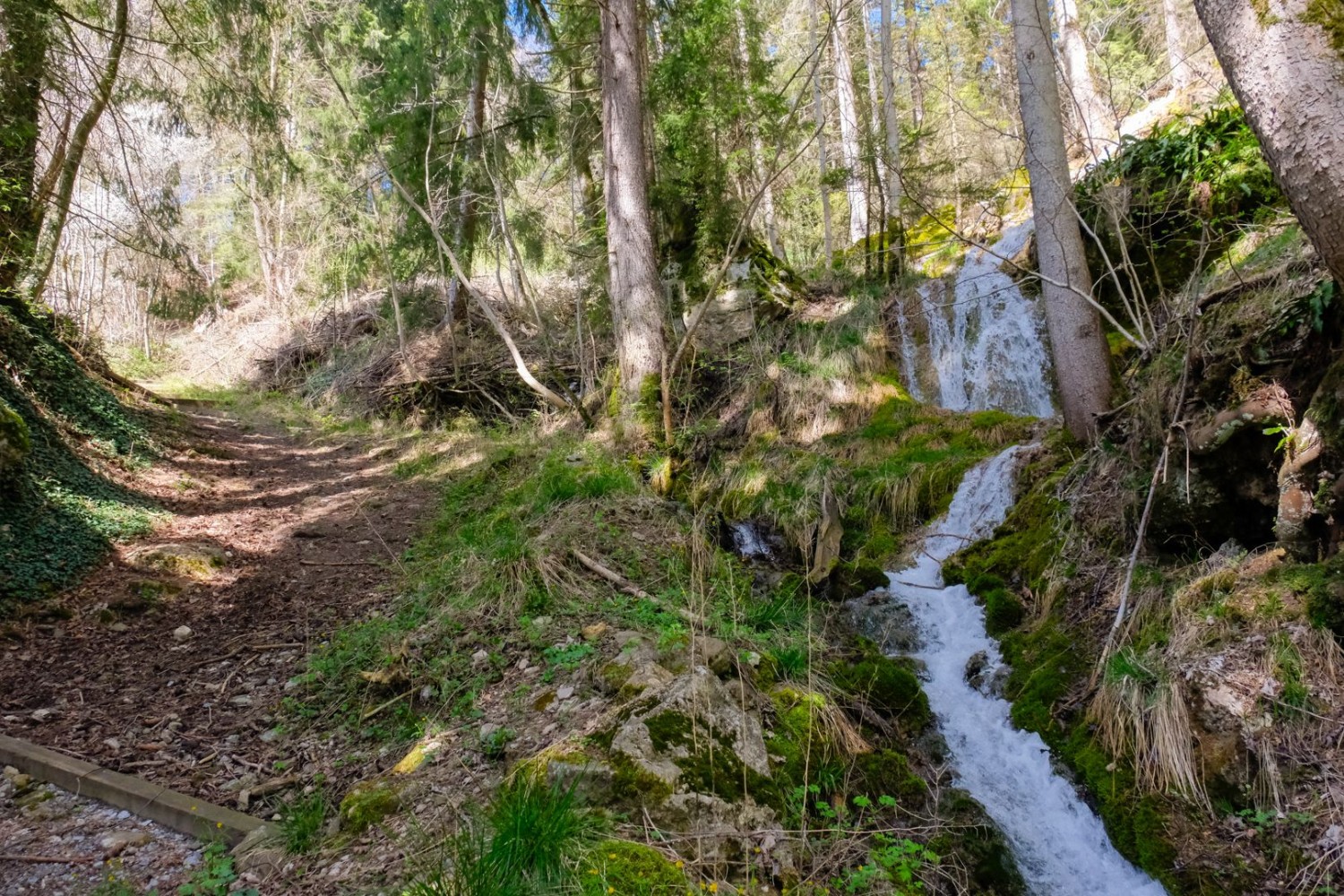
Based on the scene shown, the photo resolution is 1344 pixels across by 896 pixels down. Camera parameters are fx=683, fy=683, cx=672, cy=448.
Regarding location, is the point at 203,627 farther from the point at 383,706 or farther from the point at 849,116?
the point at 849,116

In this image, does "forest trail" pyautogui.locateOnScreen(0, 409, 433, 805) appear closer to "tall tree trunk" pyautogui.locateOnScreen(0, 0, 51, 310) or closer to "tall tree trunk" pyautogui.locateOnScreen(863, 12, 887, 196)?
"tall tree trunk" pyautogui.locateOnScreen(0, 0, 51, 310)

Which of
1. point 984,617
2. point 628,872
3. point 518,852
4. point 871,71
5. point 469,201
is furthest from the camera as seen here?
point 871,71

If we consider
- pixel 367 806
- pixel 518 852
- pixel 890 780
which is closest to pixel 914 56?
pixel 890 780

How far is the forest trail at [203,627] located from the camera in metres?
3.56

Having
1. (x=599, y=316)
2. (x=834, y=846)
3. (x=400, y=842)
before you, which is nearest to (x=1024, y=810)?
(x=834, y=846)

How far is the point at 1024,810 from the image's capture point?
3.50 metres

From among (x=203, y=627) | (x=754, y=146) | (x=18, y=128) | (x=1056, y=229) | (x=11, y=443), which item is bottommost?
(x=203, y=627)

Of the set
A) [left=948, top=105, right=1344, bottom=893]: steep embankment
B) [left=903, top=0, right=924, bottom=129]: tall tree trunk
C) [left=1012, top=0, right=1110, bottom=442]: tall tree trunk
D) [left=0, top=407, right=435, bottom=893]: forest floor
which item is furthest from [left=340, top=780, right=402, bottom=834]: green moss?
[left=903, top=0, right=924, bottom=129]: tall tree trunk

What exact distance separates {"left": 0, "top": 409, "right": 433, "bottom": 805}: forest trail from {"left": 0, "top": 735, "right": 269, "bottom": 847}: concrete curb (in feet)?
0.59

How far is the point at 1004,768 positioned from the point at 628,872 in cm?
256

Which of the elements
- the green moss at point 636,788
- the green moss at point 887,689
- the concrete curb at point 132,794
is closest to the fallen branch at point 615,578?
the green moss at point 887,689

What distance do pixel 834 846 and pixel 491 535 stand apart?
154 inches

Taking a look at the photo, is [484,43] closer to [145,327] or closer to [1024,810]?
[1024,810]

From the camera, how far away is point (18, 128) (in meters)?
6.37
